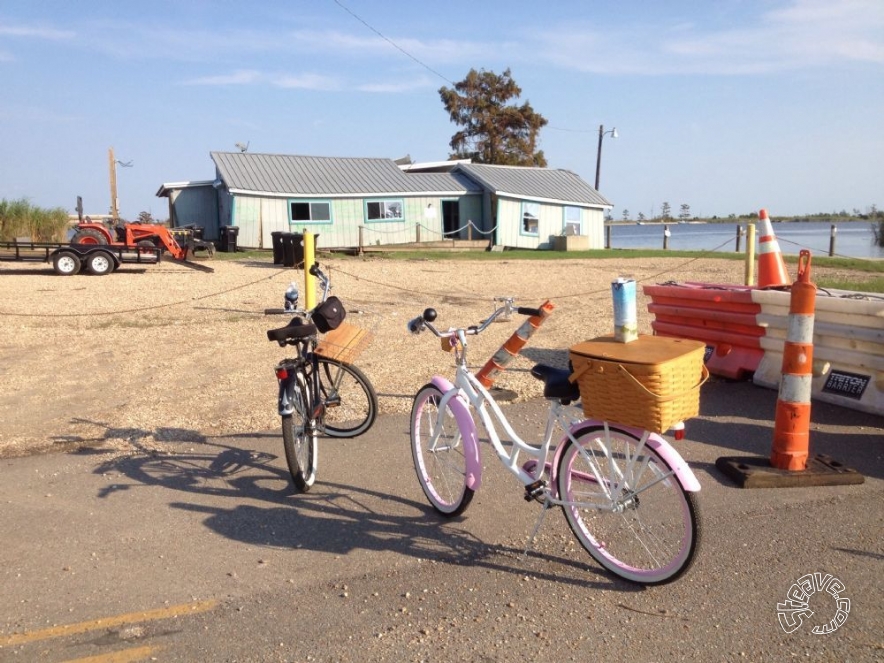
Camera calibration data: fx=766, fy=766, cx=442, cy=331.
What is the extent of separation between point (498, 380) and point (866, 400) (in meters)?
3.33

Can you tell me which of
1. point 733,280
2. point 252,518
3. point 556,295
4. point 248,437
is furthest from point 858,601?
point 733,280

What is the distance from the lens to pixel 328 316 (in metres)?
5.36

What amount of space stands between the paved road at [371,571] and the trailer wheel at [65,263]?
51.9ft

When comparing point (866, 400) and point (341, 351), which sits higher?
point (341, 351)

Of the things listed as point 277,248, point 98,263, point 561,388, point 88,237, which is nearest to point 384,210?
point 277,248

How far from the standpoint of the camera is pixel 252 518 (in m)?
4.55

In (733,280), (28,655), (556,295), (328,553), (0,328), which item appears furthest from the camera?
(733,280)

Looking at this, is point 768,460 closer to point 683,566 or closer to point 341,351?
point 683,566

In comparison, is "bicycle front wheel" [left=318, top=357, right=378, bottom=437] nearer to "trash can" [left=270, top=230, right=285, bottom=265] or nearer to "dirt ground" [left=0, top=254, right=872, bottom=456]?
"dirt ground" [left=0, top=254, right=872, bottom=456]

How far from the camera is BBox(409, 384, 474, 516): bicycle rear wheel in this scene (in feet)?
14.6

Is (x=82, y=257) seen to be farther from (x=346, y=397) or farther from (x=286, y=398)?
(x=286, y=398)

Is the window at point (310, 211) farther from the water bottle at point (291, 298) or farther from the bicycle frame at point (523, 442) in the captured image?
the bicycle frame at point (523, 442)

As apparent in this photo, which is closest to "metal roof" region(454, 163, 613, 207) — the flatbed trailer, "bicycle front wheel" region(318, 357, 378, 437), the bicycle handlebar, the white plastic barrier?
the flatbed trailer

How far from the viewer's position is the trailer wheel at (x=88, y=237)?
21359mm
